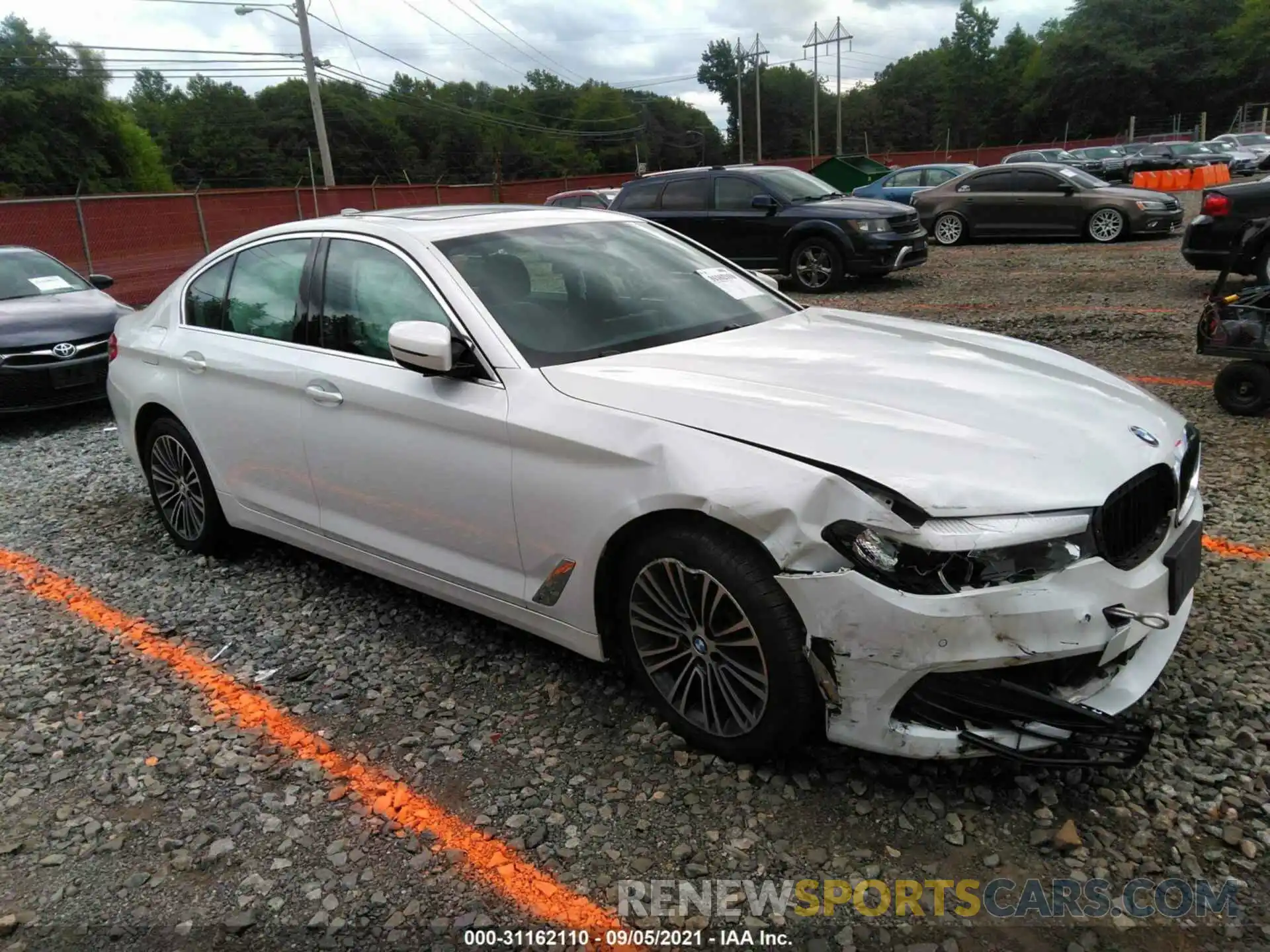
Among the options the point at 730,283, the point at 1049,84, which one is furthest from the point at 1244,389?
the point at 1049,84

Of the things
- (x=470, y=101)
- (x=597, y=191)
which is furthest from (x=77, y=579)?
(x=470, y=101)

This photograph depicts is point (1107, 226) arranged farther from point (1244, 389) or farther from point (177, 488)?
point (177, 488)

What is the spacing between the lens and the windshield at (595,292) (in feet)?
10.7

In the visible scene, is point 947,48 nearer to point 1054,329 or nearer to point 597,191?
point 597,191

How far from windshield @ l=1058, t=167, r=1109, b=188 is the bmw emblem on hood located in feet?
48.6

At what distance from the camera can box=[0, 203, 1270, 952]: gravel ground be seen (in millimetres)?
2361

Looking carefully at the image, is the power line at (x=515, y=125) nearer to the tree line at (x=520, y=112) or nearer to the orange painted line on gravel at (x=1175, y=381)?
the tree line at (x=520, y=112)

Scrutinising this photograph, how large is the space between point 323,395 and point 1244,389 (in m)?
5.64

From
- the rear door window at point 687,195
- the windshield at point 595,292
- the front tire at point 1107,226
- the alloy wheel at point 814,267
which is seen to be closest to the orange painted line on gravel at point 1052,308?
the alloy wheel at point 814,267

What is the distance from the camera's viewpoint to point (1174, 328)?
8.59m

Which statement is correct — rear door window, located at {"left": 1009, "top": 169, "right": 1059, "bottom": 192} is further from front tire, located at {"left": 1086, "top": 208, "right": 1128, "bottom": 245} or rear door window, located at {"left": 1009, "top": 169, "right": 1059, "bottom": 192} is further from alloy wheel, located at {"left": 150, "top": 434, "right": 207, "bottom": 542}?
alloy wheel, located at {"left": 150, "top": 434, "right": 207, "bottom": 542}

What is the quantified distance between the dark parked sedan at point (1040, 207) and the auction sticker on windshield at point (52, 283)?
13.8m

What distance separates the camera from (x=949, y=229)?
16938 mm

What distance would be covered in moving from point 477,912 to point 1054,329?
26.9 feet
